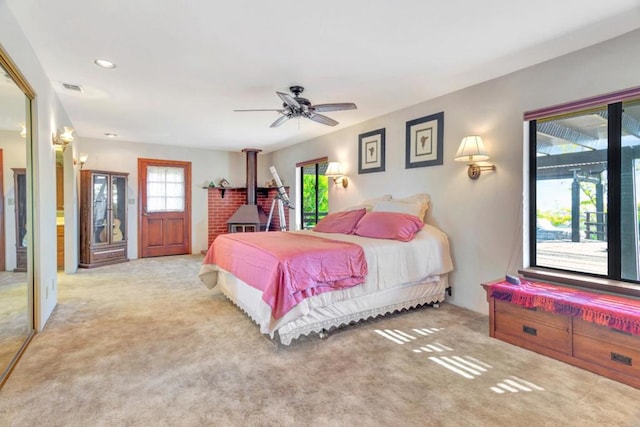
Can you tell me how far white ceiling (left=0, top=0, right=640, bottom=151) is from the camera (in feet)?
6.70

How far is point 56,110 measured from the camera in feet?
11.8

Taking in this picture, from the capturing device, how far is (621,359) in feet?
6.54

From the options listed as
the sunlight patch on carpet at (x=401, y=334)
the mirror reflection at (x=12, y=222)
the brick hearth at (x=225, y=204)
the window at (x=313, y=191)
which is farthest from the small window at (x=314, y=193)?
the mirror reflection at (x=12, y=222)

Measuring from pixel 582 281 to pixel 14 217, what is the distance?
423cm

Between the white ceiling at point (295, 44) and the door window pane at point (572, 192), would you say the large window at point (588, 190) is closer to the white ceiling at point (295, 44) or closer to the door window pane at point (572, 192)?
the door window pane at point (572, 192)

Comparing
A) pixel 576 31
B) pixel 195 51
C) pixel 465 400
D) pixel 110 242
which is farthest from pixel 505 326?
pixel 110 242

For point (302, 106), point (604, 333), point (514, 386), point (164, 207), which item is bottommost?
point (514, 386)

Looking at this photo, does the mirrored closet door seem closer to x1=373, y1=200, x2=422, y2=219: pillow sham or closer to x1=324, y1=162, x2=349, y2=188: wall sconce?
x1=373, y1=200, x2=422, y2=219: pillow sham

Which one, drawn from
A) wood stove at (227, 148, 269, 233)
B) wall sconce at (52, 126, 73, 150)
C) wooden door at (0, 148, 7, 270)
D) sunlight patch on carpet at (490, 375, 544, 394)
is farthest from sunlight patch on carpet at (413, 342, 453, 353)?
wood stove at (227, 148, 269, 233)

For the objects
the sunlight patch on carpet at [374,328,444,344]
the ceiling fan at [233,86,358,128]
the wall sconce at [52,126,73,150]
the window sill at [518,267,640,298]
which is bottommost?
the sunlight patch on carpet at [374,328,444,344]

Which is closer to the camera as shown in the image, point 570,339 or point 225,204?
point 570,339

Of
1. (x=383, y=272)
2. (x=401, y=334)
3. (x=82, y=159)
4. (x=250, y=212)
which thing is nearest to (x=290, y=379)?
(x=401, y=334)

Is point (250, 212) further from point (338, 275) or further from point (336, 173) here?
point (338, 275)

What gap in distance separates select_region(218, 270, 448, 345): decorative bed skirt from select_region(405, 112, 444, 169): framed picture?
1.38 m
